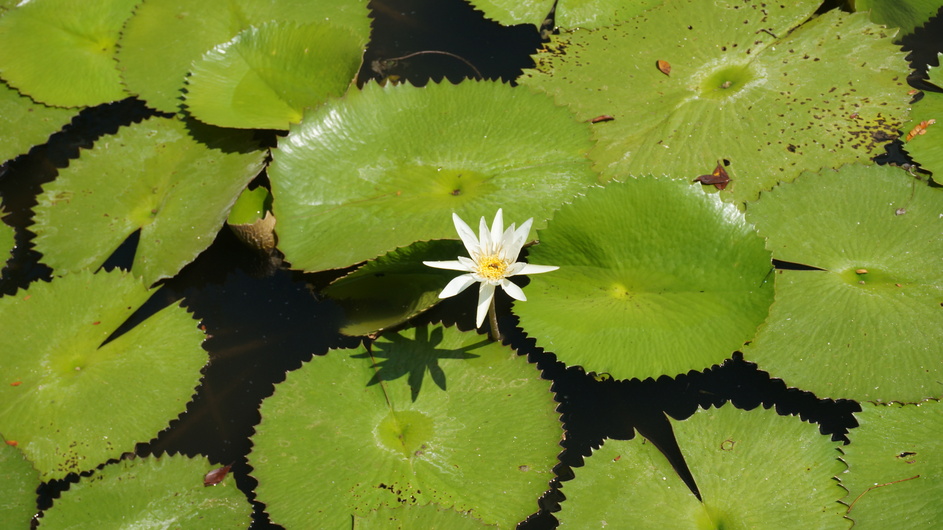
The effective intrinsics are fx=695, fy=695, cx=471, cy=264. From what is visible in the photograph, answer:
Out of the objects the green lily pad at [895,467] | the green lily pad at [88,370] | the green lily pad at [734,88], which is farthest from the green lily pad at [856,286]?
the green lily pad at [88,370]

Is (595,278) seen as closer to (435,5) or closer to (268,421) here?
(268,421)

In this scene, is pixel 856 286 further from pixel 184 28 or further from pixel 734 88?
pixel 184 28

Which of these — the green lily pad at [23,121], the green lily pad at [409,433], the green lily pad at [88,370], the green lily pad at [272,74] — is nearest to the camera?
the green lily pad at [409,433]

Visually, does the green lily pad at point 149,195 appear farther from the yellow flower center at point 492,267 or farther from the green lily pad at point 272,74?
the yellow flower center at point 492,267

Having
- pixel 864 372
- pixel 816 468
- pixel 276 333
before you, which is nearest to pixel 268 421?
pixel 276 333

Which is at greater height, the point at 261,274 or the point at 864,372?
the point at 864,372

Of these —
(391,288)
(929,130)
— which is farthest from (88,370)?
(929,130)

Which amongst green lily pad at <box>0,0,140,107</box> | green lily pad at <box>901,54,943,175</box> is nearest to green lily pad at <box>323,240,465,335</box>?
green lily pad at <box>0,0,140,107</box>
